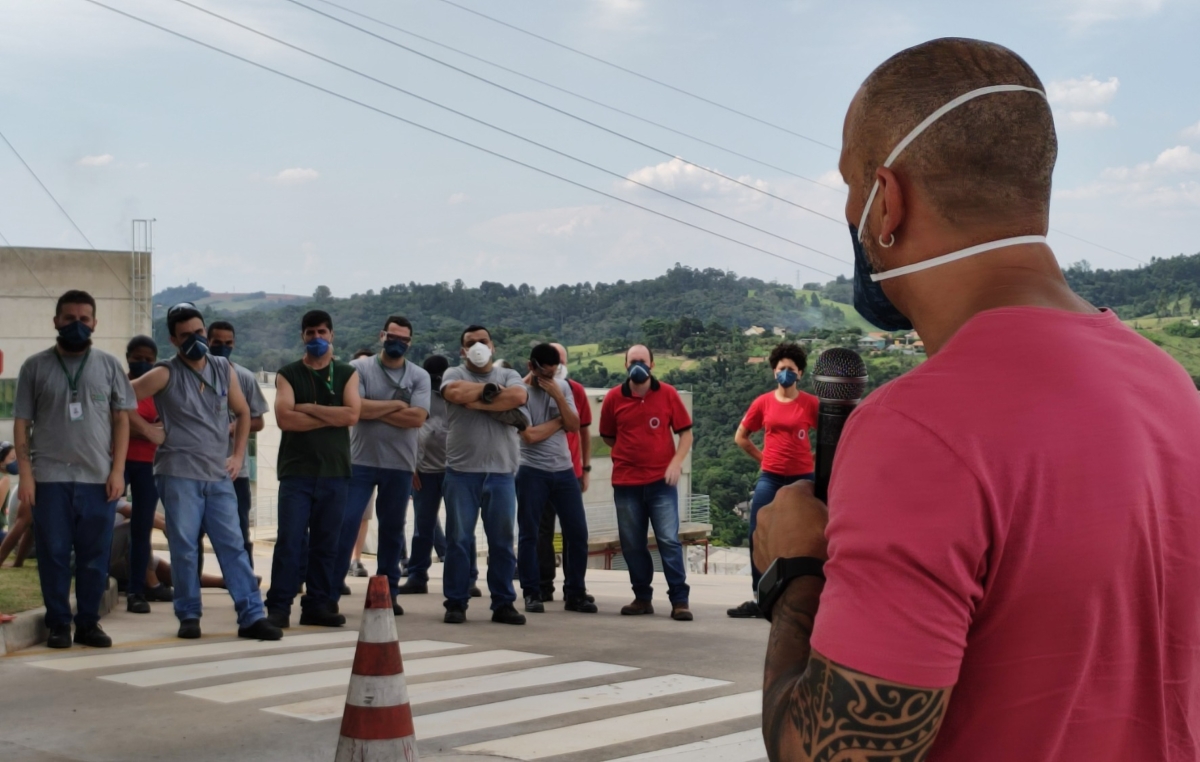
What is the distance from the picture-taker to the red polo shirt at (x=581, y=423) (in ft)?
38.8

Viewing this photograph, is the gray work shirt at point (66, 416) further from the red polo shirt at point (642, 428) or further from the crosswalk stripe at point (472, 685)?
the red polo shirt at point (642, 428)

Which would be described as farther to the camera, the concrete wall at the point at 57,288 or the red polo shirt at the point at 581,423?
the concrete wall at the point at 57,288

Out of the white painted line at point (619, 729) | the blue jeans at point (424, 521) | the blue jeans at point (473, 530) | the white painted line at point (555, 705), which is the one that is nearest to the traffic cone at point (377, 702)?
the white painted line at point (619, 729)

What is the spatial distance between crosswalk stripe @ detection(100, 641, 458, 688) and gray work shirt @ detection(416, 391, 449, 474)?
3.72 meters

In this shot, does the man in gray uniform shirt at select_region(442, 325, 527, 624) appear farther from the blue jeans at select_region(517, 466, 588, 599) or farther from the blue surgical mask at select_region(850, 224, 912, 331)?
the blue surgical mask at select_region(850, 224, 912, 331)

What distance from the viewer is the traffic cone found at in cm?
458

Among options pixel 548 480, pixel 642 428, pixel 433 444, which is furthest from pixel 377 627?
pixel 433 444

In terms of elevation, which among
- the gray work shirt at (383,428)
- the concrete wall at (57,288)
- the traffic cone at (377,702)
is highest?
the concrete wall at (57,288)

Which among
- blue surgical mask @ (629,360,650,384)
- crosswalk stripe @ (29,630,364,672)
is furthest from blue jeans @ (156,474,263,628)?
blue surgical mask @ (629,360,650,384)

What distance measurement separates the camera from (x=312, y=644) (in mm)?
8961

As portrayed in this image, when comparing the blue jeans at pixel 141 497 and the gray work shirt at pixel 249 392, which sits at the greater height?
the gray work shirt at pixel 249 392

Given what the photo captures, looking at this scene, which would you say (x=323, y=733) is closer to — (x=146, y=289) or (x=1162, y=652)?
(x=1162, y=652)

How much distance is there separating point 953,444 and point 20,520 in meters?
12.9

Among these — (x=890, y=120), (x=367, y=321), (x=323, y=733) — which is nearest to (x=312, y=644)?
(x=323, y=733)
